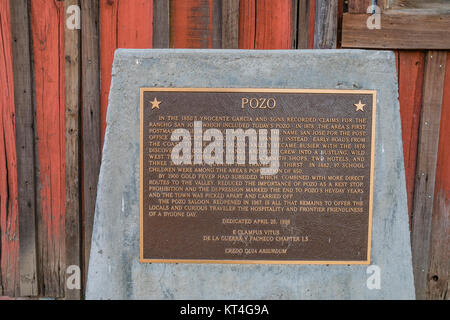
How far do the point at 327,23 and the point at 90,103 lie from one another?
2.09 meters

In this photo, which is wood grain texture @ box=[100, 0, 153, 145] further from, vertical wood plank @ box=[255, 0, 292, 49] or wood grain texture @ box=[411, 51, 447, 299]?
wood grain texture @ box=[411, 51, 447, 299]

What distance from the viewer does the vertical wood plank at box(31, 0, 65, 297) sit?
2814mm

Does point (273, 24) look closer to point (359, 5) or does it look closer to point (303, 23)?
point (303, 23)

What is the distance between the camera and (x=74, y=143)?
9.36 feet

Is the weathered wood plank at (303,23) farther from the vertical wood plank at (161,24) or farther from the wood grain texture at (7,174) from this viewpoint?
the wood grain texture at (7,174)

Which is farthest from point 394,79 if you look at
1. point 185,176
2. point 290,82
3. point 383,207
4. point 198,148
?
point 185,176

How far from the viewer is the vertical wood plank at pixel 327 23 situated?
2.66m

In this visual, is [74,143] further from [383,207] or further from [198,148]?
[383,207]

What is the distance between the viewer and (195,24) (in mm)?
2828

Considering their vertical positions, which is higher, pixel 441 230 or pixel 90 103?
pixel 90 103

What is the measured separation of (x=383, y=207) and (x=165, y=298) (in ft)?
5.10

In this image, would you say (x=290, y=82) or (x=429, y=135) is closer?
(x=290, y=82)

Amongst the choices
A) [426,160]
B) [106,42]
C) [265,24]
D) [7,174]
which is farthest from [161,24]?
[426,160]

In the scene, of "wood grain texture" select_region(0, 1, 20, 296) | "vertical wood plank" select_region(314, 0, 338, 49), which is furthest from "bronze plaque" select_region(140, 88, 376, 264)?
"wood grain texture" select_region(0, 1, 20, 296)
